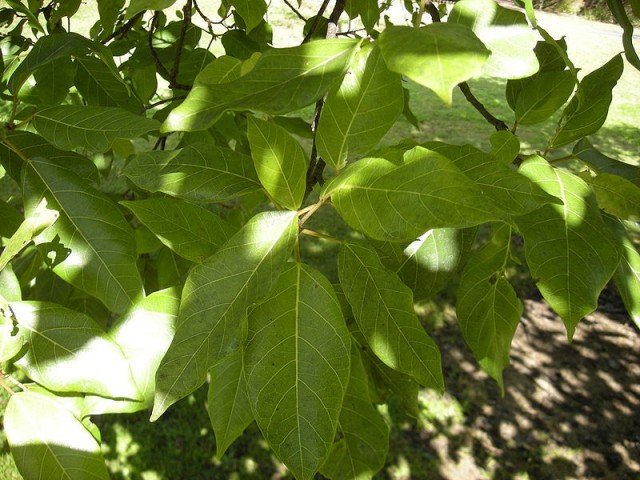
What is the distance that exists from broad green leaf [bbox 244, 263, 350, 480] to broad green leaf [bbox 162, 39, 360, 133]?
30 centimetres

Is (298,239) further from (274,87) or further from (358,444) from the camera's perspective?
(358,444)

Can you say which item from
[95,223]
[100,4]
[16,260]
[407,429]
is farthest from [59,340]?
[407,429]

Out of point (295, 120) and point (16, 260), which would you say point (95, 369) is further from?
point (295, 120)

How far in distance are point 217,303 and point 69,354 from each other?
0.41 meters

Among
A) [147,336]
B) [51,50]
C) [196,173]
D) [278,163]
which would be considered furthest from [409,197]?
[51,50]

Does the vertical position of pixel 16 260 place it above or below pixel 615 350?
above

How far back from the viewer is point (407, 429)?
4.12 meters

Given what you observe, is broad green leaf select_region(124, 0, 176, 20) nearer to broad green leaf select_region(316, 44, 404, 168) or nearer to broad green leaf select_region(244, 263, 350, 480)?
broad green leaf select_region(316, 44, 404, 168)

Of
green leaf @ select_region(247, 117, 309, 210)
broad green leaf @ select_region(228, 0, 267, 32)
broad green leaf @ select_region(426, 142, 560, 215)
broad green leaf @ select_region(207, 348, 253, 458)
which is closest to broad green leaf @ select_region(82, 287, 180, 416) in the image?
broad green leaf @ select_region(207, 348, 253, 458)

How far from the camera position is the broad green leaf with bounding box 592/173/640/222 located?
1.08 meters

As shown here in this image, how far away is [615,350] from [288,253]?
5.11 meters

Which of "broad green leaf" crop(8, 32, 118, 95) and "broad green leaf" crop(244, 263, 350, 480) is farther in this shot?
"broad green leaf" crop(8, 32, 118, 95)

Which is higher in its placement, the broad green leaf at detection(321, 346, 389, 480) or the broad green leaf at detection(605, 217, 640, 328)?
the broad green leaf at detection(605, 217, 640, 328)

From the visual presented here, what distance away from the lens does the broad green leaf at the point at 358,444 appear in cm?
131
